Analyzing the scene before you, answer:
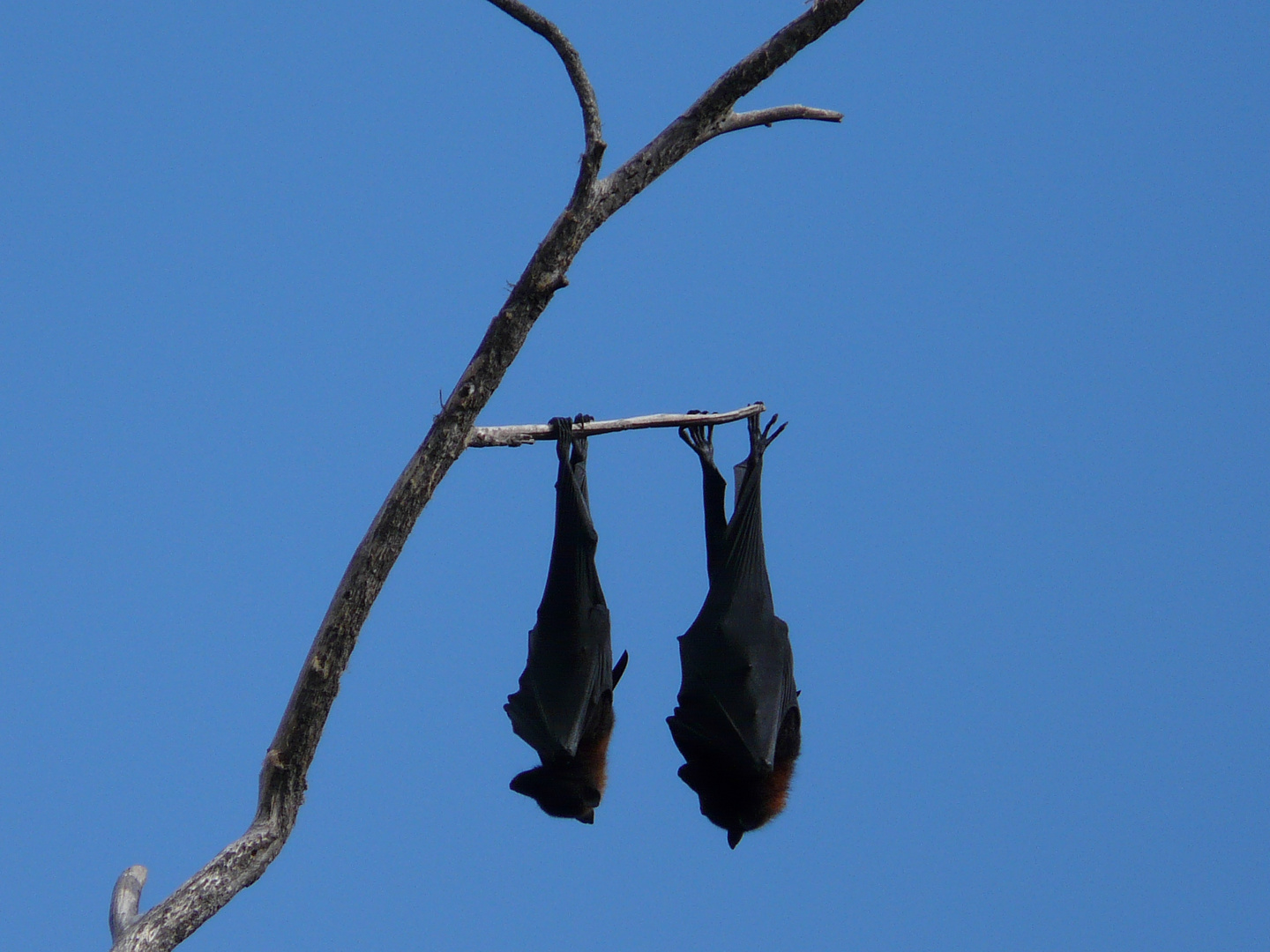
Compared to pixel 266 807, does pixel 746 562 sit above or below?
above

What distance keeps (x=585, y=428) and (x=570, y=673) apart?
32.7 inches

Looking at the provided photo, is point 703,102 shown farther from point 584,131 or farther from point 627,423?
point 627,423

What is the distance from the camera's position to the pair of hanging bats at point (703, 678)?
13.3 ft

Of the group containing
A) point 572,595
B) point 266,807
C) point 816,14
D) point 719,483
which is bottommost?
point 266,807

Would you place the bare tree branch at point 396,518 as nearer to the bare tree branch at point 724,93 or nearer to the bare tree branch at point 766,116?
the bare tree branch at point 724,93

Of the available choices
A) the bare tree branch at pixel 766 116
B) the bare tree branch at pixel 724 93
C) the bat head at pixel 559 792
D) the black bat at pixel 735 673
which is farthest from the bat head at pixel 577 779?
the bare tree branch at pixel 766 116

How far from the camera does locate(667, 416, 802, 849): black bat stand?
4.17m

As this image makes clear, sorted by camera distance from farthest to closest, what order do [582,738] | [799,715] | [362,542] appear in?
[799,715] < [582,738] < [362,542]

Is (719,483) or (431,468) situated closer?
(431,468)

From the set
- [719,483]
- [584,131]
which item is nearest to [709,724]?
[719,483]

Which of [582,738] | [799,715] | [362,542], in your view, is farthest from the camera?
Result: [799,715]

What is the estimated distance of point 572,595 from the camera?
160 inches

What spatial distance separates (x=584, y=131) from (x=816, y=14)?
0.82m

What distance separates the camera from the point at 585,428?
3.91 metres
